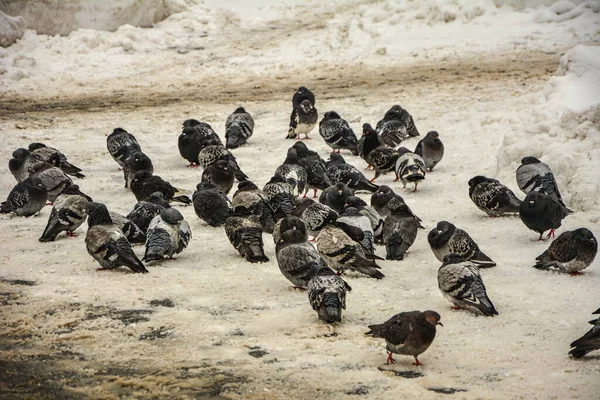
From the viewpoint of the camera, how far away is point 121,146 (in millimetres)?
13906

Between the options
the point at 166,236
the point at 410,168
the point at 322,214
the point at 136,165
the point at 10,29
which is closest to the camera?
the point at 166,236

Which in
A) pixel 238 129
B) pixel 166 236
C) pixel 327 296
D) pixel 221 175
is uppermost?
pixel 238 129

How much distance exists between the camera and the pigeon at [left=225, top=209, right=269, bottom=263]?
9.77m

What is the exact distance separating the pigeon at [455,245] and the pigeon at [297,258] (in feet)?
4.46

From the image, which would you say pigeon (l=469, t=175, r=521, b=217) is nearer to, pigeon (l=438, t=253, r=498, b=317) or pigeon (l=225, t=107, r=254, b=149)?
pigeon (l=438, t=253, r=498, b=317)

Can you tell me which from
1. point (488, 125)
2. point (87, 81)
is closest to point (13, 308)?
point (488, 125)

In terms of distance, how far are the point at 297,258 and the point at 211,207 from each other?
266 cm

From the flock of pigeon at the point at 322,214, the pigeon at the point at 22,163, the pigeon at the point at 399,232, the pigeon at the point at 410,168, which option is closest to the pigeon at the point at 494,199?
the flock of pigeon at the point at 322,214

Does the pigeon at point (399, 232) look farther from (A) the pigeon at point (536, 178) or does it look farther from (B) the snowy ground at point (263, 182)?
(A) the pigeon at point (536, 178)

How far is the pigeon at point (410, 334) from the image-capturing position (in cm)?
684

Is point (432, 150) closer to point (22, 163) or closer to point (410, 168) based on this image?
point (410, 168)

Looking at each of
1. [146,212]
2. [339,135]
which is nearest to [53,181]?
[146,212]

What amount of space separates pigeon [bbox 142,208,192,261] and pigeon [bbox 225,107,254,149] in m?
5.13

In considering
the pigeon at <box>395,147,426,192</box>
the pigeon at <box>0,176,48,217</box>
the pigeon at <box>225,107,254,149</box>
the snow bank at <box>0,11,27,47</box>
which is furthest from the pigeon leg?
the snow bank at <box>0,11,27,47</box>
